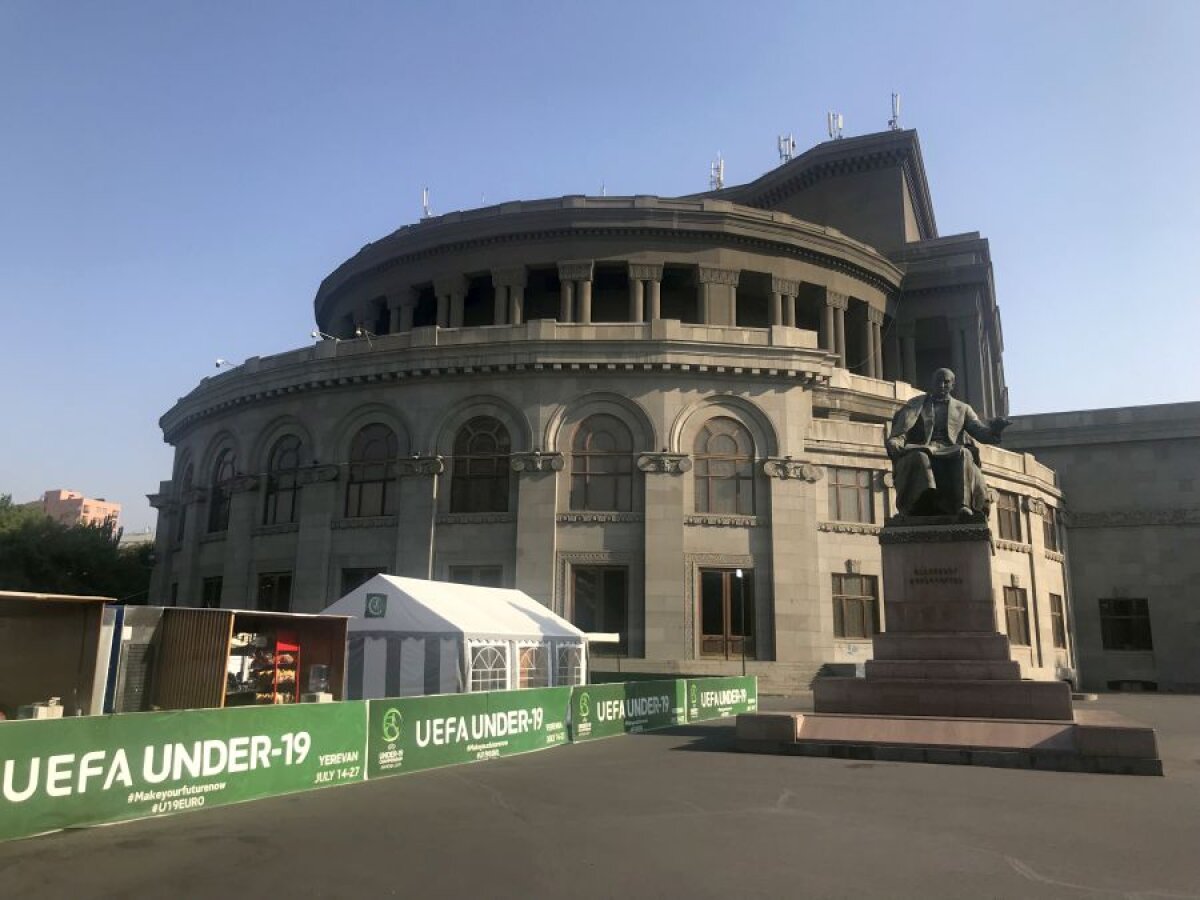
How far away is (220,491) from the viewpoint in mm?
43656

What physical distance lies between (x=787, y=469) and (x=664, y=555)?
5887 millimetres

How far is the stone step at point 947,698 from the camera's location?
15898 mm

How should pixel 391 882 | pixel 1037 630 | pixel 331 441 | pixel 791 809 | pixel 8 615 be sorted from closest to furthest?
pixel 391 882 → pixel 791 809 → pixel 8 615 → pixel 331 441 → pixel 1037 630

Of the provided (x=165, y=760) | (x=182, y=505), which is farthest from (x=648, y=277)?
(x=165, y=760)

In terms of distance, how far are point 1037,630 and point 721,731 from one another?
26.9 meters

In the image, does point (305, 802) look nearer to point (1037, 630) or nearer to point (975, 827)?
point (975, 827)

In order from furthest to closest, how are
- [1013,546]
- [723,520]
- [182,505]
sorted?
[182,505] < [1013,546] < [723,520]

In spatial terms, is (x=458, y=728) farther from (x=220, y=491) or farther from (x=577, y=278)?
(x=577, y=278)

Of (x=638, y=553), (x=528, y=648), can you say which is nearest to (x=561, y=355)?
(x=638, y=553)

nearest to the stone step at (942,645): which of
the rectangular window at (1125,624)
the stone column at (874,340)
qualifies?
the stone column at (874,340)

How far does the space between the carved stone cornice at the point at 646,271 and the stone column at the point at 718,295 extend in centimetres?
214

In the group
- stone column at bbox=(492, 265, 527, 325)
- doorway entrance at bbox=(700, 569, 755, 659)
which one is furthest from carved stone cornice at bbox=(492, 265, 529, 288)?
doorway entrance at bbox=(700, 569, 755, 659)

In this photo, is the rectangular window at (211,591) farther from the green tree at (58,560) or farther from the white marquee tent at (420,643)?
the white marquee tent at (420,643)

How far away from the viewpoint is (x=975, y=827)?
33.6 feet
